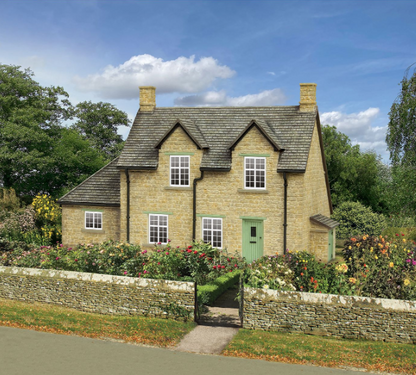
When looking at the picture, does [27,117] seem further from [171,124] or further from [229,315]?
[229,315]

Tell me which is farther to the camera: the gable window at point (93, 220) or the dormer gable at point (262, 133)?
the gable window at point (93, 220)

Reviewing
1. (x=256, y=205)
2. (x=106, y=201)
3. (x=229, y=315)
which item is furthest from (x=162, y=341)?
(x=106, y=201)

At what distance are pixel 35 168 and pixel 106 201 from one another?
1531 centimetres

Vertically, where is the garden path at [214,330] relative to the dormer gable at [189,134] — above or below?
below

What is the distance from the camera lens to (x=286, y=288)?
1536 centimetres

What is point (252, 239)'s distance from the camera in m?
25.6

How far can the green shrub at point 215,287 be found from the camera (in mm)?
17237

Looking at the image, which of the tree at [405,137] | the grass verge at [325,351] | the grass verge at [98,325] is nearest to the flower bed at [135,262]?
the grass verge at [98,325]

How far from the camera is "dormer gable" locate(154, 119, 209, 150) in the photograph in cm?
2622

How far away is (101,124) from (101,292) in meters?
39.2

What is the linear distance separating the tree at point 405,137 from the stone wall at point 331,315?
2174 cm

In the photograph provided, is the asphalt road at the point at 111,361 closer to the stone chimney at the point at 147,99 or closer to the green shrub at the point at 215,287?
the green shrub at the point at 215,287

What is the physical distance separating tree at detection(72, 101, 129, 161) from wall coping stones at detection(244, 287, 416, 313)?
132ft

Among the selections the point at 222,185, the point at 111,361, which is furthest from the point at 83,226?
the point at 111,361
